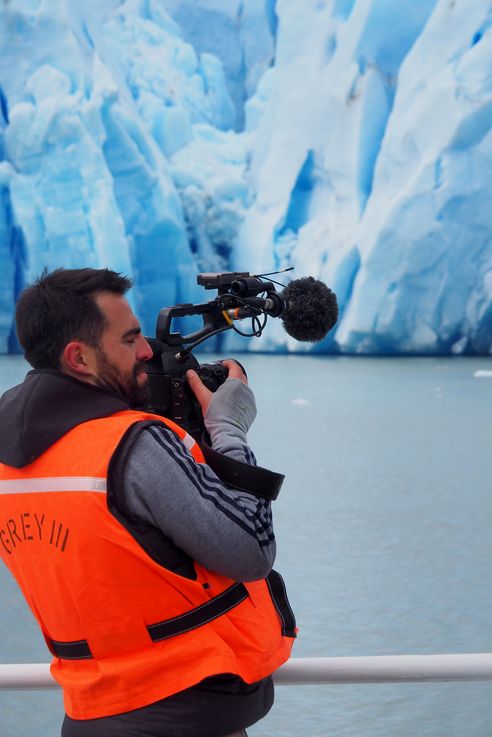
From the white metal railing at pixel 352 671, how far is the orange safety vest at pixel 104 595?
82mm

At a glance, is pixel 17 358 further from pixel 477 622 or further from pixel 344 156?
pixel 477 622

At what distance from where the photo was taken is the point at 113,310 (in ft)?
1.65

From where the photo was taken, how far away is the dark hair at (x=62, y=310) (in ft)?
1.63

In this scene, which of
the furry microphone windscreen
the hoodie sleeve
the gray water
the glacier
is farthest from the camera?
the glacier

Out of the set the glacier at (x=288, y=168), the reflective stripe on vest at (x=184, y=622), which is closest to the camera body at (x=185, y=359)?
the reflective stripe on vest at (x=184, y=622)

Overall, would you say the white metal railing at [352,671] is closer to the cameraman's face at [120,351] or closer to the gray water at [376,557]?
the cameraman's face at [120,351]

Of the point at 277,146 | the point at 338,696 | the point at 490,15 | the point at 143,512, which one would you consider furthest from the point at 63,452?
the point at 277,146

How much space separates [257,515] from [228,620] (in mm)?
62

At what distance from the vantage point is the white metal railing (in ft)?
1.90

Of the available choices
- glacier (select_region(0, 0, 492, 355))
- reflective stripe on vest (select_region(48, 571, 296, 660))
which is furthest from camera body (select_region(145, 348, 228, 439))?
glacier (select_region(0, 0, 492, 355))

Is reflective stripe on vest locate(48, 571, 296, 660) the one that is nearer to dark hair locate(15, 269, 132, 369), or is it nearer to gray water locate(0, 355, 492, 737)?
dark hair locate(15, 269, 132, 369)

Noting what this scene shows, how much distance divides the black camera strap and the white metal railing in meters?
0.14

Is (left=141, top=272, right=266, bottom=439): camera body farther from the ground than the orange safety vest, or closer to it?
farther from the ground

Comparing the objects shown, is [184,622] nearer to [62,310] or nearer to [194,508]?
[194,508]
